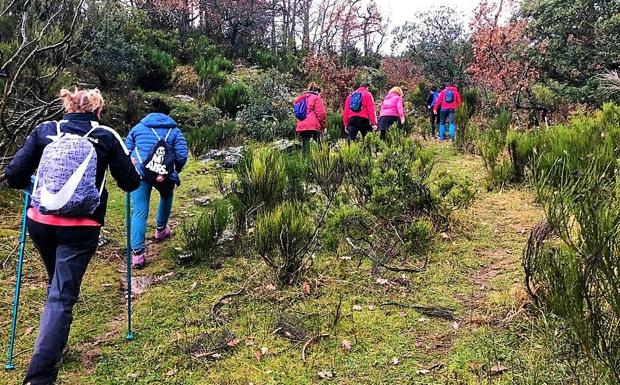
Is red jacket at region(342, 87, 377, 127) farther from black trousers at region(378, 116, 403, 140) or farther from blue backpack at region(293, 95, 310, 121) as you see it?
blue backpack at region(293, 95, 310, 121)

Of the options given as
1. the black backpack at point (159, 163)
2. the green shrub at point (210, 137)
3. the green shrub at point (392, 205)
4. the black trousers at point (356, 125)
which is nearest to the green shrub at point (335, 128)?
the black trousers at point (356, 125)

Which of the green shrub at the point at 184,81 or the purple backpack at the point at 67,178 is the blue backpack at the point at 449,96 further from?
the purple backpack at the point at 67,178

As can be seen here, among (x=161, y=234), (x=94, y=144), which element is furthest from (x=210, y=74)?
(x=94, y=144)

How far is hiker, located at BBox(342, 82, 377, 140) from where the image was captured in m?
8.28

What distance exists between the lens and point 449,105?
1049cm

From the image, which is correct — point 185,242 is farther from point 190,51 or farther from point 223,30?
point 223,30

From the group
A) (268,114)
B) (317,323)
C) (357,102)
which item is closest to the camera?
(317,323)

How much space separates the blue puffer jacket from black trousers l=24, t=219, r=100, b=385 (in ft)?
5.27

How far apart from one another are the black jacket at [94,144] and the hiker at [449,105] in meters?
8.18

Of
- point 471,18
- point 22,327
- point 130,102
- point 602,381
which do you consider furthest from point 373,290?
point 471,18

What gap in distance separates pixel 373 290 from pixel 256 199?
1.56m

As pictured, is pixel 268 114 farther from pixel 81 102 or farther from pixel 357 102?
pixel 81 102

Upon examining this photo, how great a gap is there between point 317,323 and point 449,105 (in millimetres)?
8076

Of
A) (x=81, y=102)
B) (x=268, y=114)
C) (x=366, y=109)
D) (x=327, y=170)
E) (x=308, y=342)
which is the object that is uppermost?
(x=81, y=102)
